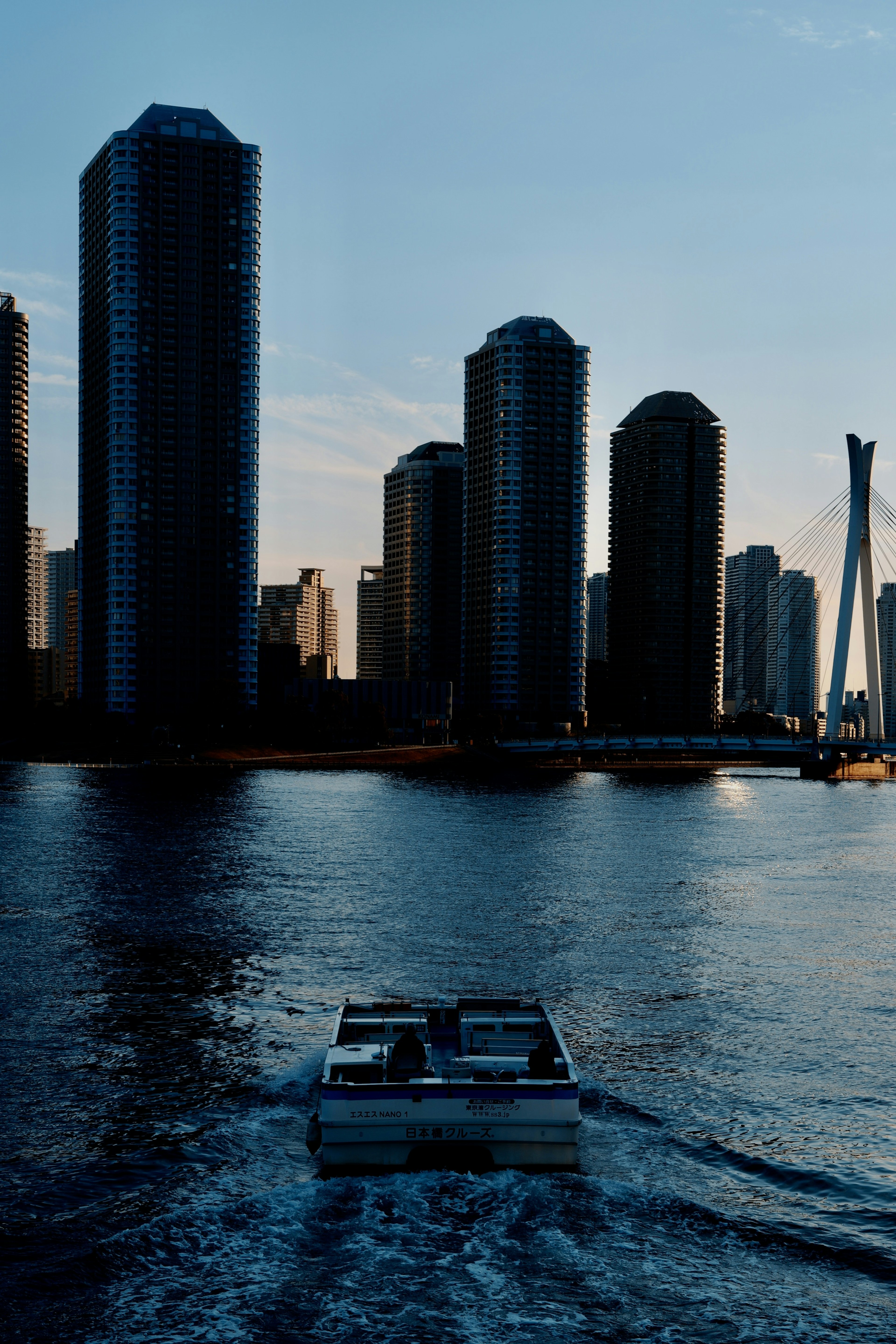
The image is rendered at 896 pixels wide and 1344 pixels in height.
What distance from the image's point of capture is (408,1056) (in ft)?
105

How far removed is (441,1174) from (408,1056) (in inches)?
143

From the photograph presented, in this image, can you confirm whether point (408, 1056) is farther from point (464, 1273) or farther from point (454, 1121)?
point (464, 1273)

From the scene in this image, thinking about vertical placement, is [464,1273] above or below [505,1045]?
below

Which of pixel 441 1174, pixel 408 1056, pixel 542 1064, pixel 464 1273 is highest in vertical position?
pixel 542 1064

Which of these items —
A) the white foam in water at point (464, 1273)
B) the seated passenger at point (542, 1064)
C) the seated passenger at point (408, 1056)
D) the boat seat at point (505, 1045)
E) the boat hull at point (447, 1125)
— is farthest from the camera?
the boat seat at point (505, 1045)

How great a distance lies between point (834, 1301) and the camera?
24469 mm

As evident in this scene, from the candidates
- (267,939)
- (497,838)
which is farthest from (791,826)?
(267,939)

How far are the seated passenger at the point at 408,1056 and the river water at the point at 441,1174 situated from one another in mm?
3306

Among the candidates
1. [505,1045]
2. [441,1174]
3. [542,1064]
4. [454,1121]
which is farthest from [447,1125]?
[505,1045]

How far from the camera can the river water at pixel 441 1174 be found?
2409 cm

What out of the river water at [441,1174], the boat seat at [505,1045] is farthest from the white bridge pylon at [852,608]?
the boat seat at [505,1045]

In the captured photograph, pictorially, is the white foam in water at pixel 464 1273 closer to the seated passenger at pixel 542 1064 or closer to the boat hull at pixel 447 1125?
the boat hull at pixel 447 1125

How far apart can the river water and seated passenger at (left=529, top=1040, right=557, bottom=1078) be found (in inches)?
93.8

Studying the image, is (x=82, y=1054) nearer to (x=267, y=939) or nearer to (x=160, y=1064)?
(x=160, y=1064)
